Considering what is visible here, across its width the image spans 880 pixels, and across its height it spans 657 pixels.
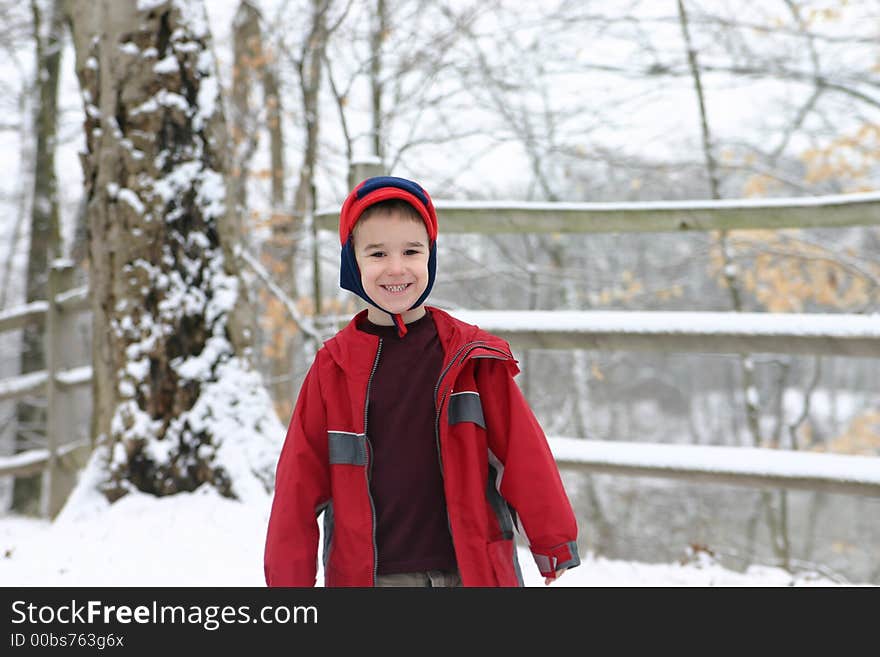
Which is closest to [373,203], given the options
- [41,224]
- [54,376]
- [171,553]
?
[171,553]

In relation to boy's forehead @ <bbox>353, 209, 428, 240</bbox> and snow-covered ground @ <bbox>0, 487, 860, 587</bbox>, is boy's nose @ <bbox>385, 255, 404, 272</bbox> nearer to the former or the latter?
boy's forehead @ <bbox>353, 209, 428, 240</bbox>

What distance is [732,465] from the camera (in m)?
2.89

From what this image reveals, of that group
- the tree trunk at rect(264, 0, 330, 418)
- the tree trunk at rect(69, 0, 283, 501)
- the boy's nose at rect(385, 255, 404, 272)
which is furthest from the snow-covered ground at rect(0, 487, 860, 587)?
the tree trunk at rect(264, 0, 330, 418)

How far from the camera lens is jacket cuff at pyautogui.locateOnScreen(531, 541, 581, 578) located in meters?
1.52

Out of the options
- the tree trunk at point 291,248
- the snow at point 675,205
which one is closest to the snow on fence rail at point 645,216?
the snow at point 675,205

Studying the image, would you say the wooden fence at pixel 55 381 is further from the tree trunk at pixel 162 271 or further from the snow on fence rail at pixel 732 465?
the snow on fence rail at pixel 732 465

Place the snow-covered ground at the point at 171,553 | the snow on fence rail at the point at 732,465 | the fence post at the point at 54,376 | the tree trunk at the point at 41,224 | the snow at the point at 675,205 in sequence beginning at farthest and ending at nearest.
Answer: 1. the tree trunk at the point at 41,224
2. the fence post at the point at 54,376
3. the snow at the point at 675,205
4. the snow on fence rail at the point at 732,465
5. the snow-covered ground at the point at 171,553

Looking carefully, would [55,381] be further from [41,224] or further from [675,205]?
[41,224]

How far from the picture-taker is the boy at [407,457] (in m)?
1.56

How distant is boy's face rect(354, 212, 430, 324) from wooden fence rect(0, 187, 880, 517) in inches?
58.1

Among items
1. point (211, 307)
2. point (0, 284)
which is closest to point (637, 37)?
point (211, 307)
